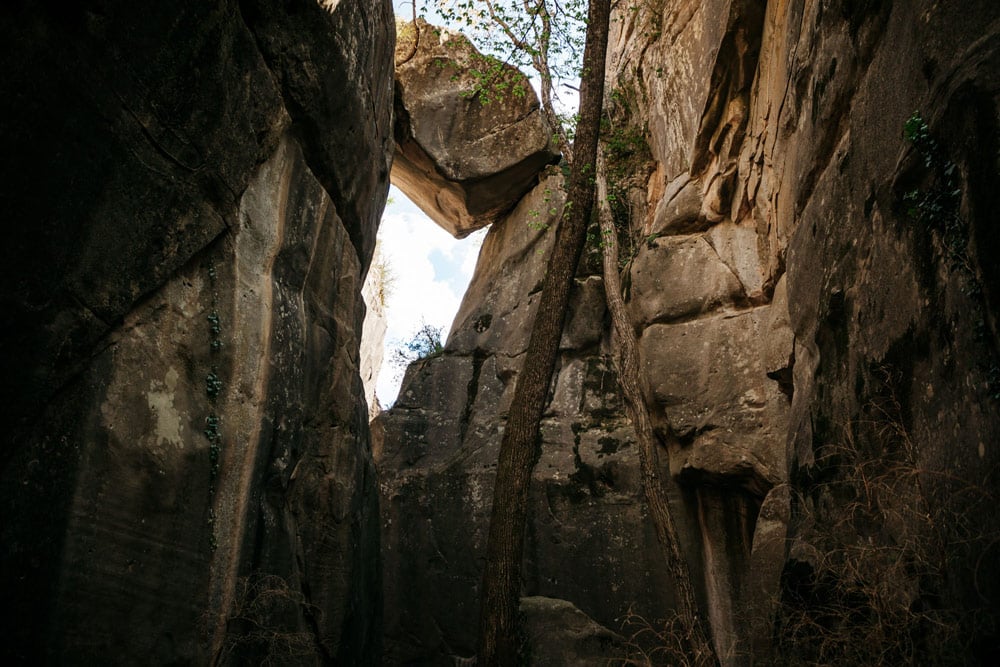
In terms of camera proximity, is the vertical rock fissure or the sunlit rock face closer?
the vertical rock fissure

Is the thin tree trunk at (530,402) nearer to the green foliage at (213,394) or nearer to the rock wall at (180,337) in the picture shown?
the rock wall at (180,337)

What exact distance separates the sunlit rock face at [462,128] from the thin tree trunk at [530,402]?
4.41 meters

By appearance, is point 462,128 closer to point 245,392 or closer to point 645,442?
point 645,442

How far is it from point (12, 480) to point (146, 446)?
103 centimetres

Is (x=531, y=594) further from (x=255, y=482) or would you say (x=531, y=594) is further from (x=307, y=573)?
(x=255, y=482)

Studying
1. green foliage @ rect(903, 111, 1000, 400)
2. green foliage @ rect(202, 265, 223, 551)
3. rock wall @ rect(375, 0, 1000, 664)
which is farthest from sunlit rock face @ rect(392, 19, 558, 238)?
green foliage @ rect(903, 111, 1000, 400)

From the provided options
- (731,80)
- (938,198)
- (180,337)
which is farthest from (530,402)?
(731,80)

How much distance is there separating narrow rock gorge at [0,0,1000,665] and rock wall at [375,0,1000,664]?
4cm

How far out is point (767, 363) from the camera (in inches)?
344

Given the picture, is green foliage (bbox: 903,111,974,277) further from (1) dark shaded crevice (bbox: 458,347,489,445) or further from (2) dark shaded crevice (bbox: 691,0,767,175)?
(1) dark shaded crevice (bbox: 458,347,489,445)

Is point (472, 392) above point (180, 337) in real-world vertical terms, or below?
above

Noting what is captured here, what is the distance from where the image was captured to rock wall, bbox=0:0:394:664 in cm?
454

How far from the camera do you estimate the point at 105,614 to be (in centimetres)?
501

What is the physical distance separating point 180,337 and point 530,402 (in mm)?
3418
